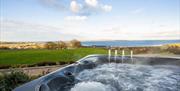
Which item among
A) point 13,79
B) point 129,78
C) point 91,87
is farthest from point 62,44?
point 91,87

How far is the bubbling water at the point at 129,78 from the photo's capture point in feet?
9.71

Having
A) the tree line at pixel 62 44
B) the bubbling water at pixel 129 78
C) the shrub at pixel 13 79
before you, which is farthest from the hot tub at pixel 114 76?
the tree line at pixel 62 44

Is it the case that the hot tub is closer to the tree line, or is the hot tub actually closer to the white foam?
the white foam

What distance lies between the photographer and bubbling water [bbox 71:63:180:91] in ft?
9.71

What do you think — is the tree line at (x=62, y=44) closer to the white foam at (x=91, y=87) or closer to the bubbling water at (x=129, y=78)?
the bubbling water at (x=129, y=78)

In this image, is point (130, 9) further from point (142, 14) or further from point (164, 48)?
point (164, 48)

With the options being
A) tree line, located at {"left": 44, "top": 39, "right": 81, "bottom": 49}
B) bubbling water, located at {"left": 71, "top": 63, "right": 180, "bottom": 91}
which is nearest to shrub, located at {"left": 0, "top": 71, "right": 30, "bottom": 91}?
bubbling water, located at {"left": 71, "top": 63, "right": 180, "bottom": 91}

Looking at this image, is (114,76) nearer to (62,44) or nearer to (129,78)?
(129,78)

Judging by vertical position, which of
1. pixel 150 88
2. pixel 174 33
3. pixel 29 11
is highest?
pixel 29 11

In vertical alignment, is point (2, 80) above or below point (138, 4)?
below

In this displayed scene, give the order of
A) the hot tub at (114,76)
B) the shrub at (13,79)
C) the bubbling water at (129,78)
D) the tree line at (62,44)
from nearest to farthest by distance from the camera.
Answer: the hot tub at (114,76) → the bubbling water at (129,78) → the shrub at (13,79) → the tree line at (62,44)

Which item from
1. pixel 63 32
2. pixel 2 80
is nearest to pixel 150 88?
pixel 2 80

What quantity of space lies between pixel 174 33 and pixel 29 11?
5.18 meters

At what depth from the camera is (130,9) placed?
642 cm
